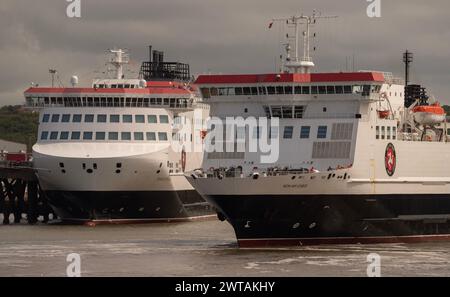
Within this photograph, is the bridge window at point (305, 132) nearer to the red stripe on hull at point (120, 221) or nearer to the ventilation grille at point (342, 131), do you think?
the ventilation grille at point (342, 131)

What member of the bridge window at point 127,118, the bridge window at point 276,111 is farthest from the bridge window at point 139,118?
the bridge window at point 276,111

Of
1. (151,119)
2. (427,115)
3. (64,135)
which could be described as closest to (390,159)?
(427,115)

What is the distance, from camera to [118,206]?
77562mm

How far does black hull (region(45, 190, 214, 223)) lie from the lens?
76.9 meters

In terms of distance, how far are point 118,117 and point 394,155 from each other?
23.9 metres

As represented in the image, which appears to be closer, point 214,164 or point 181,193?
point 214,164

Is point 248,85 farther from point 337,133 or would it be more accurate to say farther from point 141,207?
point 141,207

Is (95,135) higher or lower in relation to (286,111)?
lower

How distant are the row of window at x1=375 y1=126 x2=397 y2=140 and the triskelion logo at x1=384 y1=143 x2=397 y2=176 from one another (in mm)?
453

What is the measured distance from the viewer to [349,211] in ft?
190

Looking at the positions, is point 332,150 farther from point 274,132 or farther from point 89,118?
point 89,118

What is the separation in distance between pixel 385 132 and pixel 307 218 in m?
6.19
